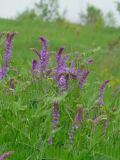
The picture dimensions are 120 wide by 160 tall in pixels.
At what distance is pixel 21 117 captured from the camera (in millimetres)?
3365

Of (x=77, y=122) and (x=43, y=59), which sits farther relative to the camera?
(x=43, y=59)

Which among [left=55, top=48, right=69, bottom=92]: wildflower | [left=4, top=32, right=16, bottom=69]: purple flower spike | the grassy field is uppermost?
[left=4, top=32, right=16, bottom=69]: purple flower spike

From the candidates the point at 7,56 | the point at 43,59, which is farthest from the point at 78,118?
the point at 7,56

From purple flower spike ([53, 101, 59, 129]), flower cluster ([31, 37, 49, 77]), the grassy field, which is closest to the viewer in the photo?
purple flower spike ([53, 101, 59, 129])

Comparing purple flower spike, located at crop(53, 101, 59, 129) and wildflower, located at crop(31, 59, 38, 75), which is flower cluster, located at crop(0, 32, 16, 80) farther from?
purple flower spike, located at crop(53, 101, 59, 129)

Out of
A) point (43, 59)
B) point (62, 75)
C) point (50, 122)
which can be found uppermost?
point (43, 59)

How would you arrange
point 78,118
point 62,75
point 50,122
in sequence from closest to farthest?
point 78,118 → point 50,122 → point 62,75

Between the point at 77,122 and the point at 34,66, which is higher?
the point at 34,66

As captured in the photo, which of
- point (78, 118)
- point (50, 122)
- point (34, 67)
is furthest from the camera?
point (34, 67)

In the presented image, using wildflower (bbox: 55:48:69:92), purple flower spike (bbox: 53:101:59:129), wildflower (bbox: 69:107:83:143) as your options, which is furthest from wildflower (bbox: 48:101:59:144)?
wildflower (bbox: 55:48:69:92)

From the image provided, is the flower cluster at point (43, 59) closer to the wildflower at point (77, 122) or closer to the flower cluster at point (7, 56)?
the flower cluster at point (7, 56)

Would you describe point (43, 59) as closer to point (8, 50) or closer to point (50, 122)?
point (8, 50)

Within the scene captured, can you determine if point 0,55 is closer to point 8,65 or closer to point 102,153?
point 8,65

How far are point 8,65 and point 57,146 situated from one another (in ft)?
2.17
